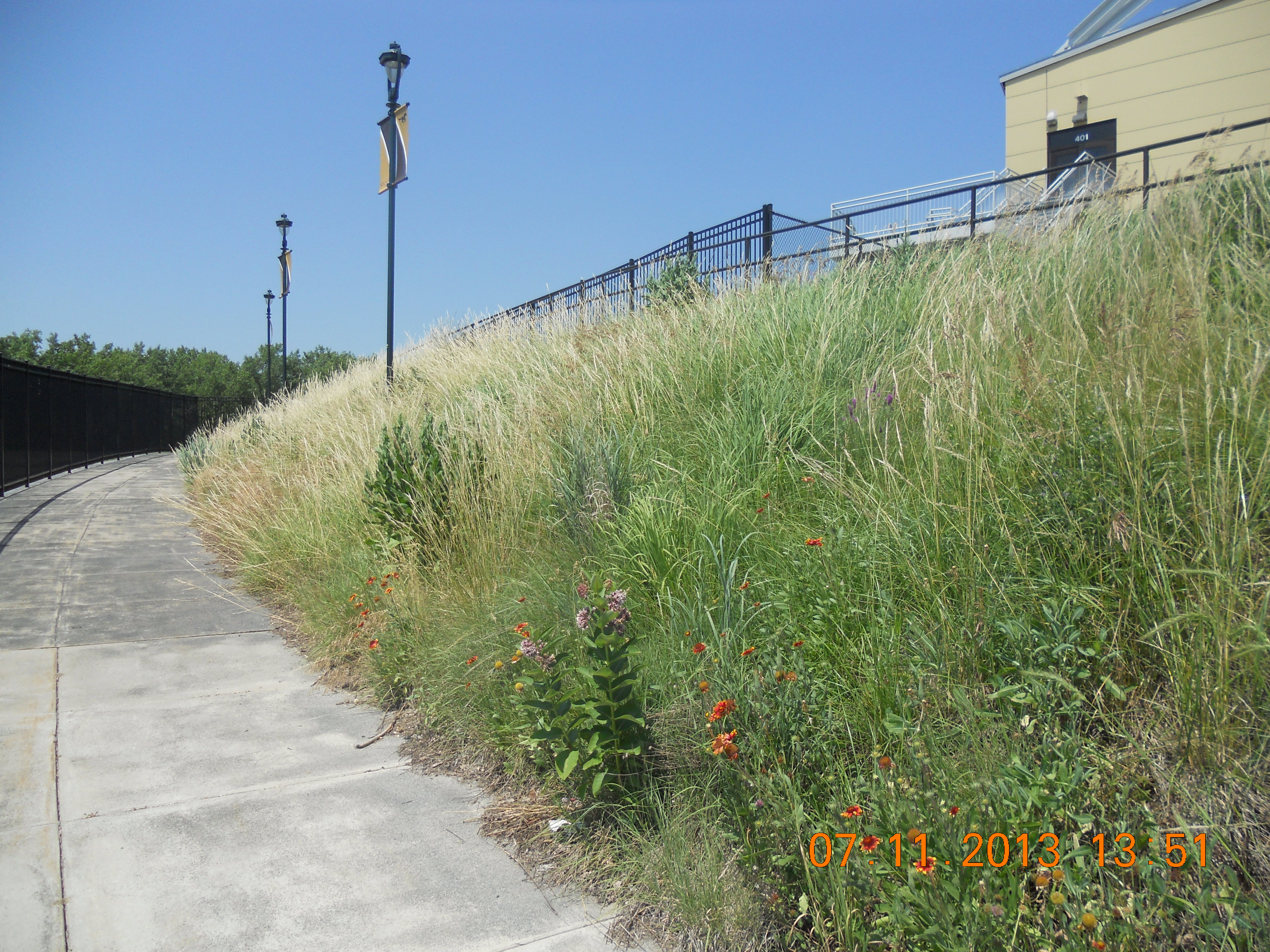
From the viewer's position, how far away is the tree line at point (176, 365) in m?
43.2

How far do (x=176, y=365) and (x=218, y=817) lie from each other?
2382 inches

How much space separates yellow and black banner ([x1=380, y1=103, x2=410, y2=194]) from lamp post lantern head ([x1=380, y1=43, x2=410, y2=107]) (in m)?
0.40

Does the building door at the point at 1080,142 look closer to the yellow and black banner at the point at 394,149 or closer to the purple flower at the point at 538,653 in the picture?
the yellow and black banner at the point at 394,149

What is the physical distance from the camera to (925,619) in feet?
8.85

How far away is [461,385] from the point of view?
9.16 m

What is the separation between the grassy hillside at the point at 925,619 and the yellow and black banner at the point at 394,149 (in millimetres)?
7938

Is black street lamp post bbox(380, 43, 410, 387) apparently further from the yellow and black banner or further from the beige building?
the beige building

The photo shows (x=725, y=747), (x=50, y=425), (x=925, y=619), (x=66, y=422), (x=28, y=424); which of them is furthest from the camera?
(x=66, y=422)

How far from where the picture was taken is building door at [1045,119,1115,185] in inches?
900

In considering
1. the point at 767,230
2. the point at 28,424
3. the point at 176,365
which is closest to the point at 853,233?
the point at 767,230

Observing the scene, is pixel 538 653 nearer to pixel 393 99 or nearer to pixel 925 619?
pixel 925 619

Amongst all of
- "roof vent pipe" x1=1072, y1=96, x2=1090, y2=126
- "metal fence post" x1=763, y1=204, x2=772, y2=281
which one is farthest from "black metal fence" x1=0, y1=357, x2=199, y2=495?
"roof vent pipe" x1=1072, y1=96, x2=1090, y2=126

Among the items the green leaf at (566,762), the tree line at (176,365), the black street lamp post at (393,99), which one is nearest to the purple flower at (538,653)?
the green leaf at (566,762)
